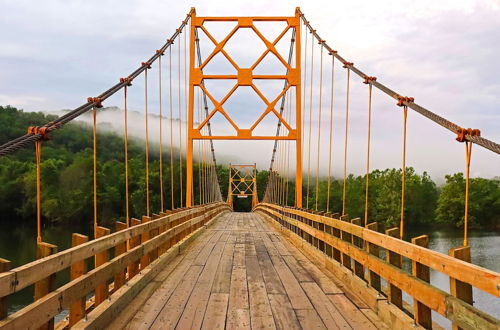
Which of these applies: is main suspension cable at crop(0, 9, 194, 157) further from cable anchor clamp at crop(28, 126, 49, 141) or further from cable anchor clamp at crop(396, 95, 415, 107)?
cable anchor clamp at crop(396, 95, 415, 107)

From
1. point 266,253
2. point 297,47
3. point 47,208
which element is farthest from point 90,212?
point 266,253

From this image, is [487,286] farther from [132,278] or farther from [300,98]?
[300,98]

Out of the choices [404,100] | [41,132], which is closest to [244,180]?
[404,100]

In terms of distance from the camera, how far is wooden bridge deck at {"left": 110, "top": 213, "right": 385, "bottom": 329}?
450cm

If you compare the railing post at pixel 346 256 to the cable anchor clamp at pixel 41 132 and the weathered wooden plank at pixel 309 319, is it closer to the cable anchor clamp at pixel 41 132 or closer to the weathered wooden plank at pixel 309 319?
the weathered wooden plank at pixel 309 319

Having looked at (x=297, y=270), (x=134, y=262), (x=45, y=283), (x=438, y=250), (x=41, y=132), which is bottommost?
(x=438, y=250)

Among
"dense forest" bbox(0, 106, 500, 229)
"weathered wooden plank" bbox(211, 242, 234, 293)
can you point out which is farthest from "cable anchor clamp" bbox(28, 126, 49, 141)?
"dense forest" bbox(0, 106, 500, 229)

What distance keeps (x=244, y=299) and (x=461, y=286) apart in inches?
105

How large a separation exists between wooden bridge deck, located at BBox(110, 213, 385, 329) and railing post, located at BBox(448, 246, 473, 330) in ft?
4.14

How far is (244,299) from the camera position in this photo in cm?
545

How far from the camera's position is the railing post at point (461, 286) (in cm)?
321

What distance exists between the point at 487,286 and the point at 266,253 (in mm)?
6976

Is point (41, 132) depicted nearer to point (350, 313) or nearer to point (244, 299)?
point (244, 299)

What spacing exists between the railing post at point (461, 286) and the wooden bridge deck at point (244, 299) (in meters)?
1.26
